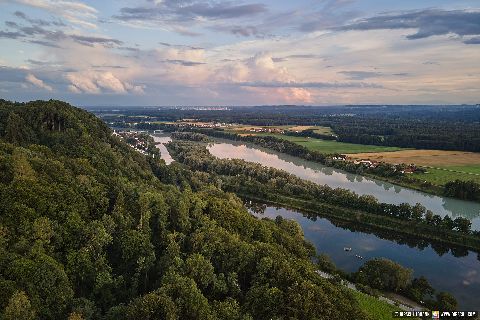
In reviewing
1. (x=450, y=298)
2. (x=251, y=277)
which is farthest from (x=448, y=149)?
(x=251, y=277)

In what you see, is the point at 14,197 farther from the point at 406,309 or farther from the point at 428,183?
the point at 428,183

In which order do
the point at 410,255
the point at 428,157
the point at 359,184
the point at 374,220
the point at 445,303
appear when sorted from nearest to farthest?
the point at 445,303, the point at 410,255, the point at 374,220, the point at 359,184, the point at 428,157

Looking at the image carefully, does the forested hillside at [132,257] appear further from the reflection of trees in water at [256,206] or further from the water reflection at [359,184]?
the water reflection at [359,184]

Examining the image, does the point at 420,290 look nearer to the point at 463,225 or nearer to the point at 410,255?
the point at 410,255

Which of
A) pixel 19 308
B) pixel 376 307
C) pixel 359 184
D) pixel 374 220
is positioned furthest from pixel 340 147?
pixel 19 308

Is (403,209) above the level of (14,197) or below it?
below

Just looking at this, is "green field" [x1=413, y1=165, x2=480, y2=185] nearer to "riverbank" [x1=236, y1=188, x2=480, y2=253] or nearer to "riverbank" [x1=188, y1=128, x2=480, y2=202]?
"riverbank" [x1=188, y1=128, x2=480, y2=202]
